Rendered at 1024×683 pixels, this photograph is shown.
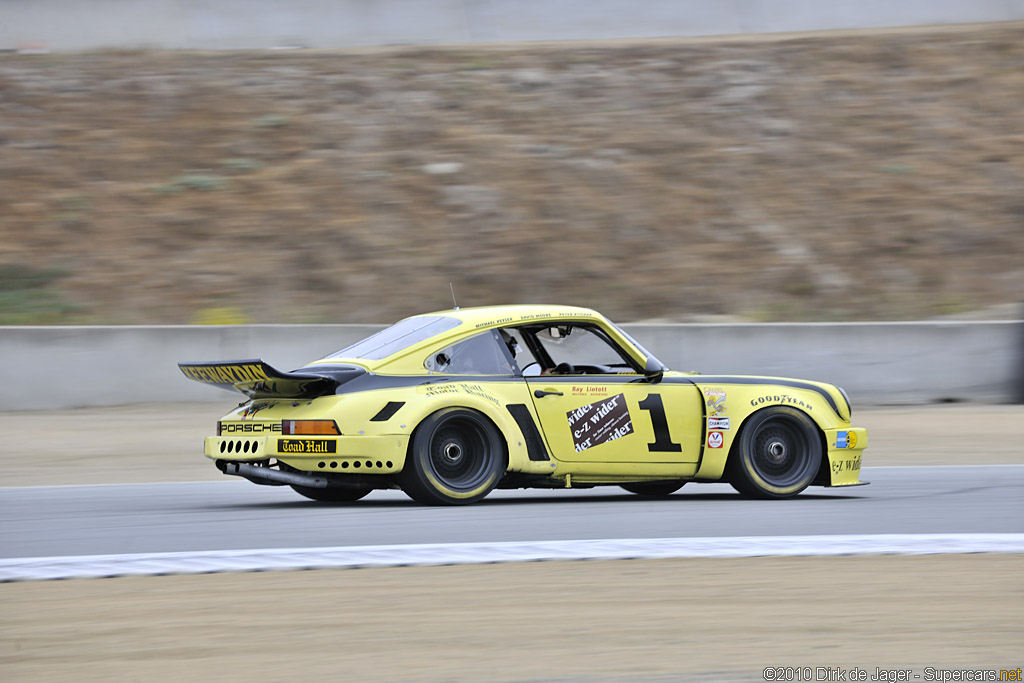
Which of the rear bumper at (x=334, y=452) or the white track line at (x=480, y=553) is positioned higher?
the rear bumper at (x=334, y=452)

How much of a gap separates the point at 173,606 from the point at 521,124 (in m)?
22.4

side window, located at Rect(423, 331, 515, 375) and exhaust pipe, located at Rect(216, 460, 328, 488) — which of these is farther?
side window, located at Rect(423, 331, 515, 375)

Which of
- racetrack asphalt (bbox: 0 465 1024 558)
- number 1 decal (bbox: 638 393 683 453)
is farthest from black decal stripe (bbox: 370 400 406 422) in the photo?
number 1 decal (bbox: 638 393 683 453)

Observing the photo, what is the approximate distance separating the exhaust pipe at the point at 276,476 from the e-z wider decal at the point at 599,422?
1.63 meters

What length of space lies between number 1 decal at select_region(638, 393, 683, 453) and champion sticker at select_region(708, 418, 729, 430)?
0.95 feet

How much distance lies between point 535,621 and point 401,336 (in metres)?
3.48

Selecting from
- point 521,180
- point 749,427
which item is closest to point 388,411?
point 749,427

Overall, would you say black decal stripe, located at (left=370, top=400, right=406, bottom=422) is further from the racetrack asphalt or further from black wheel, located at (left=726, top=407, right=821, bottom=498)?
black wheel, located at (left=726, top=407, right=821, bottom=498)

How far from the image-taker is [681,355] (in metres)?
16.7

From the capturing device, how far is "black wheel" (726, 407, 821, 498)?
8562 millimetres

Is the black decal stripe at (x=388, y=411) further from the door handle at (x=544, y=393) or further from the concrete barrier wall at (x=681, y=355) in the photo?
the concrete barrier wall at (x=681, y=355)

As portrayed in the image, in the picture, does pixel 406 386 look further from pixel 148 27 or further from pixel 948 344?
pixel 148 27

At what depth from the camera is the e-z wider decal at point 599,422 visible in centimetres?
811

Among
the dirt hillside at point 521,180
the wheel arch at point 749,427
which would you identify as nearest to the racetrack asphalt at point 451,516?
the wheel arch at point 749,427
